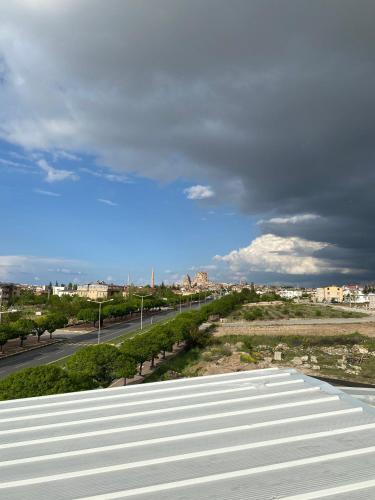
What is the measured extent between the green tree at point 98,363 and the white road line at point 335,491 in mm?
23945

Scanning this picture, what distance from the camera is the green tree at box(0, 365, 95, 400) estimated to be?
2178 cm

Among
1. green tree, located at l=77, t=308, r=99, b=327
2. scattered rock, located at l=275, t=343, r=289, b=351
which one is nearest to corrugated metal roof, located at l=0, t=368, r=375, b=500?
scattered rock, located at l=275, t=343, r=289, b=351

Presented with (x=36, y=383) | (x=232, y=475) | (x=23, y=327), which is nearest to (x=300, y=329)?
(x=23, y=327)

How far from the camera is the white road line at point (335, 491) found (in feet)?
24.0

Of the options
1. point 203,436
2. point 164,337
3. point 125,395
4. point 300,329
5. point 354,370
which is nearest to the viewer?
point 203,436

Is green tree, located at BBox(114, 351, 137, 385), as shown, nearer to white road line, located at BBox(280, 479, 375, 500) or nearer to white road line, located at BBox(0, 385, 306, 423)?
white road line, located at BBox(0, 385, 306, 423)

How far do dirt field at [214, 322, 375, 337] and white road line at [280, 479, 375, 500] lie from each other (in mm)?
67187

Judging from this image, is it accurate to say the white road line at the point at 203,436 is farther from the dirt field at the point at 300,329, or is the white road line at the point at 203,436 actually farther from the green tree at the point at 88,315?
the green tree at the point at 88,315

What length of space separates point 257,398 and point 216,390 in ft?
6.76

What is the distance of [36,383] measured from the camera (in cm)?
2231

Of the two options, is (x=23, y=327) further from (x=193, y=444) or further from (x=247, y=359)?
(x=193, y=444)

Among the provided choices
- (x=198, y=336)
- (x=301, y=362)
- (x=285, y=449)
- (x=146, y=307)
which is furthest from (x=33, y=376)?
(x=146, y=307)

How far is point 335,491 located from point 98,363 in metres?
24.9

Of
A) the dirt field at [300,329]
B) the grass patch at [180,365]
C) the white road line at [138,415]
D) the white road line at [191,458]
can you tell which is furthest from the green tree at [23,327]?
the white road line at [191,458]
